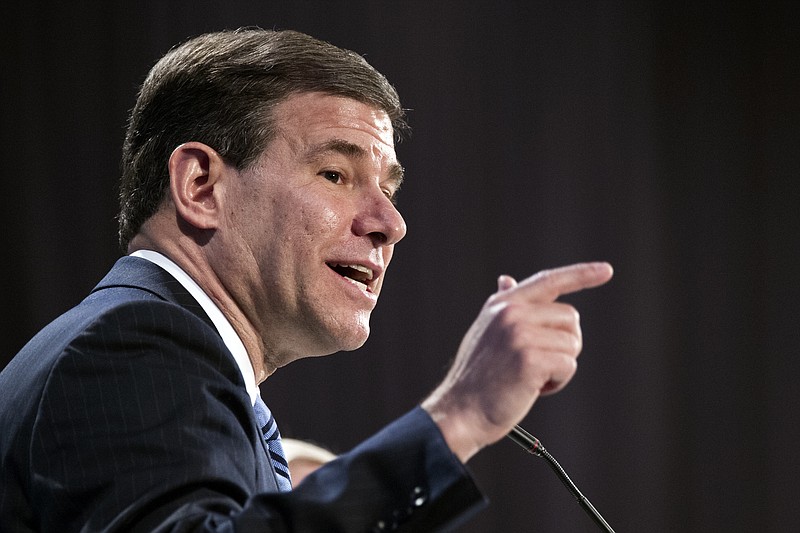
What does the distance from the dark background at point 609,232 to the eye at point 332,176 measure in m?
2.15

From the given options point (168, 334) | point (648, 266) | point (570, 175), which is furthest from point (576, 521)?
point (168, 334)

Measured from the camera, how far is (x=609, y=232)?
411cm

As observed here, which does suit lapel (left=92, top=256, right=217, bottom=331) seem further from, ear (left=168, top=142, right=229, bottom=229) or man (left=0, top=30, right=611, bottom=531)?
ear (left=168, top=142, right=229, bottom=229)

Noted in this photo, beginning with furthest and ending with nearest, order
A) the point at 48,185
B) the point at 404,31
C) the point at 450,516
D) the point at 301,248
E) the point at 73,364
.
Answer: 1. the point at 404,31
2. the point at 48,185
3. the point at 301,248
4. the point at 73,364
5. the point at 450,516

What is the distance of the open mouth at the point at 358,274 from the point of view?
1717mm

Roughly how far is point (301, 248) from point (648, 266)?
109 inches

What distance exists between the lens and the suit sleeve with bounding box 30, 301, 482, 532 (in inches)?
39.4

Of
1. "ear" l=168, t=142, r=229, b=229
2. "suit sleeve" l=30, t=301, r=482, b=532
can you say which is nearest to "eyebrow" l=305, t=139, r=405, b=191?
"ear" l=168, t=142, r=229, b=229

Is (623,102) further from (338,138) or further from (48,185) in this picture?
(338,138)

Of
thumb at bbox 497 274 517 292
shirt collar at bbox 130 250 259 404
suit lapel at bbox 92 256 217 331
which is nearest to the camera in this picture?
thumb at bbox 497 274 517 292

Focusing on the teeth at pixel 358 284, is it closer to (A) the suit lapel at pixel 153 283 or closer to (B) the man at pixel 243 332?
(B) the man at pixel 243 332

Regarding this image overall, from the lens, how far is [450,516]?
1.00 meters

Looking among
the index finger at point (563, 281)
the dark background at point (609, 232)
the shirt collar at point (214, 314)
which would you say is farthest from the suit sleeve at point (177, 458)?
the dark background at point (609, 232)

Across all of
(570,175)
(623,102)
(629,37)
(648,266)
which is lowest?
(648,266)
